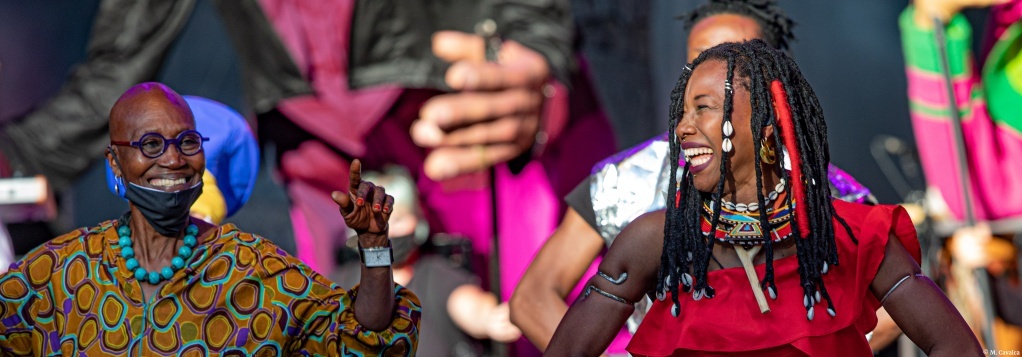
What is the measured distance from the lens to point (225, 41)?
5.66 metres

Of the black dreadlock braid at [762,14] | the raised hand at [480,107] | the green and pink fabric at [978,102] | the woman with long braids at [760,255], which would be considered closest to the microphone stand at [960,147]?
the green and pink fabric at [978,102]

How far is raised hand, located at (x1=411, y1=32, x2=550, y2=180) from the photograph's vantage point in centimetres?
558

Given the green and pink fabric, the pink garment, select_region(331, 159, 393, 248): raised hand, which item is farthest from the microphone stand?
select_region(331, 159, 393, 248): raised hand

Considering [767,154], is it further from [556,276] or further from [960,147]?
[960,147]

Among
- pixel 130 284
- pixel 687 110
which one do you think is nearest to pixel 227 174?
pixel 130 284

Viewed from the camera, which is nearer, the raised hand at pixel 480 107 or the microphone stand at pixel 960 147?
the microphone stand at pixel 960 147

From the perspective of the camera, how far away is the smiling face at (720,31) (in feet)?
11.1

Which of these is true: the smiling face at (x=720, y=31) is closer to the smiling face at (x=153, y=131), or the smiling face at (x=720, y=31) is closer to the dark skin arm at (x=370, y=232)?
the dark skin arm at (x=370, y=232)

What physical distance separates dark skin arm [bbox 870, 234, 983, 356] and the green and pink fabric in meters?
3.38

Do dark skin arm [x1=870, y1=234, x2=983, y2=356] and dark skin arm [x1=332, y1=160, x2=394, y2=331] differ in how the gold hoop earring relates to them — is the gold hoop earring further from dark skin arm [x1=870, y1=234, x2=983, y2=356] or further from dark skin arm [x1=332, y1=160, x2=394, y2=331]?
dark skin arm [x1=332, y1=160, x2=394, y2=331]

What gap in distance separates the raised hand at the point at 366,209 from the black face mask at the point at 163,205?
442mm

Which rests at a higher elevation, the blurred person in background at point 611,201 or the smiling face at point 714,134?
the smiling face at point 714,134

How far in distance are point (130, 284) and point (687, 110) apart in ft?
4.22

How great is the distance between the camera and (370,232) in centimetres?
256
